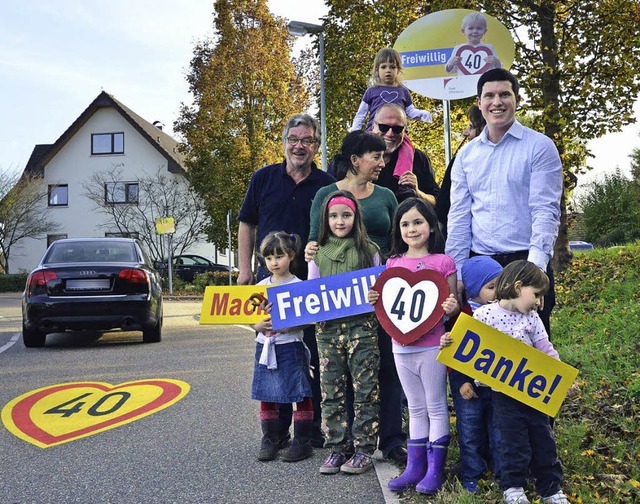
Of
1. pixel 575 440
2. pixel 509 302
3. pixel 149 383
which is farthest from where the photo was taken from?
pixel 149 383

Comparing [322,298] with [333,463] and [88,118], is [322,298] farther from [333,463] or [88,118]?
[88,118]

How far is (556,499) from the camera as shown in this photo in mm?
3826

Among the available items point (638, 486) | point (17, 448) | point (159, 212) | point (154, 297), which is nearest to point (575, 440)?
point (638, 486)

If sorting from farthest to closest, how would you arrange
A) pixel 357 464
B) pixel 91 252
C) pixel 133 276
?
pixel 91 252, pixel 133 276, pixel 357 464

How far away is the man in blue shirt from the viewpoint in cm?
421

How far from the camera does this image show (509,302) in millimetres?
4004

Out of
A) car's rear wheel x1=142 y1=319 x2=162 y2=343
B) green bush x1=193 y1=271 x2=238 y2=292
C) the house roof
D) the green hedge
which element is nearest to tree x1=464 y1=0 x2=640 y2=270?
car's rear wheel x1=142 y1=319 x2=162 y2=343

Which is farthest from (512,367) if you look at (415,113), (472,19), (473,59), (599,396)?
(472,19)

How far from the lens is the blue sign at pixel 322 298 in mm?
4762

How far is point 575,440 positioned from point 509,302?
1.56 m

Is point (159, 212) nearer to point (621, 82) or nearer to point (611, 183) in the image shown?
point (611, 183)

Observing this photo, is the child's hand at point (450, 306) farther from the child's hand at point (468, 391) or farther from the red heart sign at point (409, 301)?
the child's hand at point (468, 391)

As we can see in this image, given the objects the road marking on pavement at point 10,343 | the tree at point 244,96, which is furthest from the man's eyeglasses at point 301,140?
the tree at point 244,96

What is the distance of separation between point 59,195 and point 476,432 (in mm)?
48682
